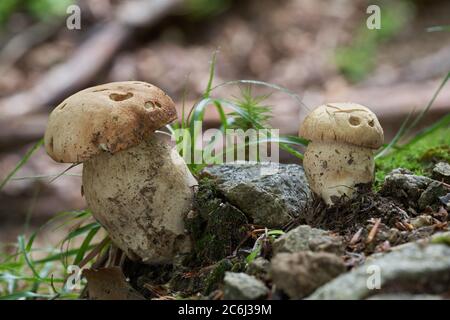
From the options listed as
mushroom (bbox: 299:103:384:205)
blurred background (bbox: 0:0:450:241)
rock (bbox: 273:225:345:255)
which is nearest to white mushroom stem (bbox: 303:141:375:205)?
mushroom (bbox: 299:103:384:205)

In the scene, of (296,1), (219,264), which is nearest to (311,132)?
(219,264)

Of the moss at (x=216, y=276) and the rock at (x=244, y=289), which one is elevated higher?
the rock at (x=244, y=289)

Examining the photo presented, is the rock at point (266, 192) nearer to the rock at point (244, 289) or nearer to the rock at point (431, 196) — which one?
the rock at point (431, 196)

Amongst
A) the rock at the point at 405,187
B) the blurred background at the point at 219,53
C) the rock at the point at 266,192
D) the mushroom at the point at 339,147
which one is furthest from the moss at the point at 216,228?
the blurred background at the point at 219,53

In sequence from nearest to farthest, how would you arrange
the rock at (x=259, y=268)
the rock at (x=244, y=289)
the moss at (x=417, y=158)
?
the rock at (x=244, y=289), the rock at (x=259, y=268), the moss at (x=417, y=158)

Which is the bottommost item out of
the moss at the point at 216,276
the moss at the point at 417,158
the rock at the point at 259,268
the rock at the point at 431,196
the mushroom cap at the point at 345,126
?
the moss at the point at 216,276

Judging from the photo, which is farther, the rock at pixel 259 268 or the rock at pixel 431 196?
the rock at pixel 431 196

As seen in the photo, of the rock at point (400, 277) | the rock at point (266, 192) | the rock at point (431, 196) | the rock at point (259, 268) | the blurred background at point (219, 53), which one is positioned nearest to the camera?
the rock at point (400, 277)
